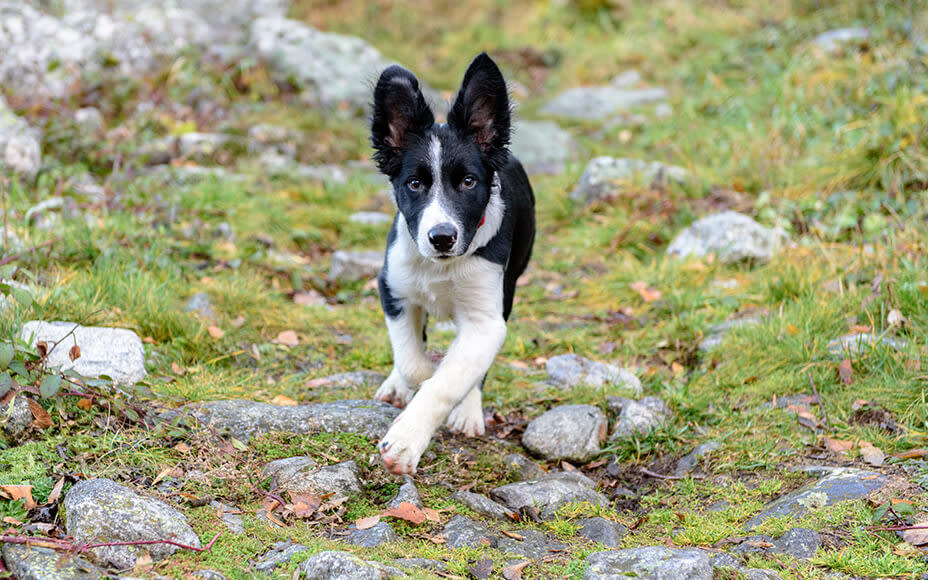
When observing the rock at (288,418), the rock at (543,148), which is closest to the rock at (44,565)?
the rock at (288,418)

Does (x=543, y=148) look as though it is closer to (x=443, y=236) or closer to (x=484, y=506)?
(x=443, y=236)

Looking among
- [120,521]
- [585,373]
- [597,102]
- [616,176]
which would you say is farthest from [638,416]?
[597,102]

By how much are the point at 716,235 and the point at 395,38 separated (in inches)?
321

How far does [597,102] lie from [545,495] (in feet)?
27.0

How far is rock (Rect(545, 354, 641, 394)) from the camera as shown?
4246 millimetres

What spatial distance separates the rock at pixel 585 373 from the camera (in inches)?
167

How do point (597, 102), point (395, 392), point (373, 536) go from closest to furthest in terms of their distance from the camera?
point (373, 536) < point (395, 392) < point (597, 102)

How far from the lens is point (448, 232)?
3.22 m

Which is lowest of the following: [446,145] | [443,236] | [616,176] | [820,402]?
[820,402]

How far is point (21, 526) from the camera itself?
8.06 feet

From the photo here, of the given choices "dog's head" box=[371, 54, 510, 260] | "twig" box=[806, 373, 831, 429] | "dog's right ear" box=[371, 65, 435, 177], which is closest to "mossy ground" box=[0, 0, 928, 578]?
"twig" box=[806, 373, 831, 429]

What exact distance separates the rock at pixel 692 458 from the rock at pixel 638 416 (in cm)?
19

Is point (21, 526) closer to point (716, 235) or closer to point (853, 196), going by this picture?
point (716, 235)

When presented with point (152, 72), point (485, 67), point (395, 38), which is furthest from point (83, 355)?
point (395, 38)
